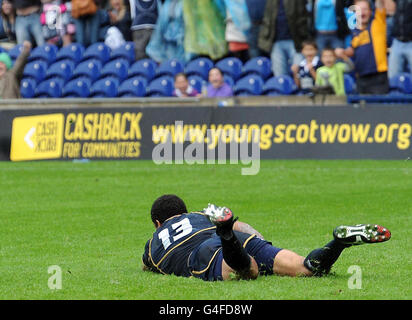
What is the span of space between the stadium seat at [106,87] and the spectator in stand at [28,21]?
3267 mm

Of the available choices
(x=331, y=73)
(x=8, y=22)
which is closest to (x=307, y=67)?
(x=331, y=73)

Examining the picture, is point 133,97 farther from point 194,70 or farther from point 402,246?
point 402,246

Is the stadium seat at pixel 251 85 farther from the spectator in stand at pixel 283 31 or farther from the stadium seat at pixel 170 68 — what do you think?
the stadium seat at pixel 170 68

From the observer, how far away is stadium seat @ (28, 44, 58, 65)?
28.2 m

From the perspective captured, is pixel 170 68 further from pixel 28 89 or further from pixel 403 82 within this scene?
pixel 403 82

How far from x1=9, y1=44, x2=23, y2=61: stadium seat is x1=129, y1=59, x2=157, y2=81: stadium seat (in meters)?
4.14

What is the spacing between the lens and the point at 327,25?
23.3 metres

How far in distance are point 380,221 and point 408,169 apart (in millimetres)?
6730

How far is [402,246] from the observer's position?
10078mm

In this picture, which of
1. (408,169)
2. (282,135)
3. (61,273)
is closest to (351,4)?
(282,135)

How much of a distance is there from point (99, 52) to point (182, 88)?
4.66 metres

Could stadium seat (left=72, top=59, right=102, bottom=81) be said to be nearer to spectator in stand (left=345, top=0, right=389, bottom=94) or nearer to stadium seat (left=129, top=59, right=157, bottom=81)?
stadium seat (left=129, top=59, right=157, bottom=81)

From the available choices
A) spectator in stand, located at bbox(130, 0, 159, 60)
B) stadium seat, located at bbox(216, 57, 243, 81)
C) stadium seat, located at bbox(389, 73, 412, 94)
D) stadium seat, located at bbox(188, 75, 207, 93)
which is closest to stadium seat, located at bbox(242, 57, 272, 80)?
stadium seat, located at bbox(216, 57, 243, 81)

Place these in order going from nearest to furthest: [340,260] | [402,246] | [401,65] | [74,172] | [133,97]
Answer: [340,260]
[402,246]
[74,172]
[401,65]
[133,97]
